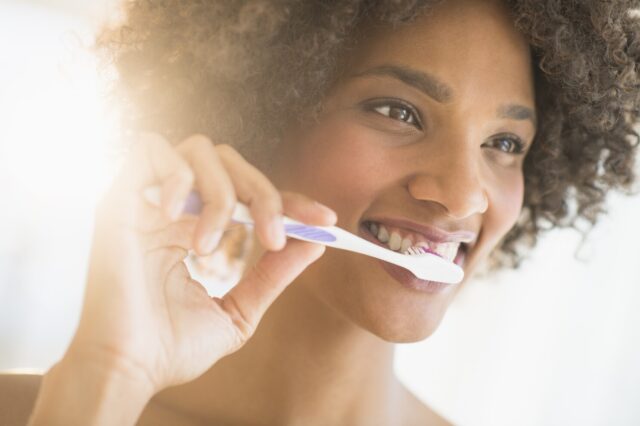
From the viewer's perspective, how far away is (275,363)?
4.14 feet

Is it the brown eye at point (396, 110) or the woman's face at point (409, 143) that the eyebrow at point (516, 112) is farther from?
the brown eye at point (396, 110)

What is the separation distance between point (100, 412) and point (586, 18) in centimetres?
93

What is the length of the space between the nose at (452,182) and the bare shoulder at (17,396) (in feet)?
2.36

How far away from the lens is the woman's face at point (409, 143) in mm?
1088

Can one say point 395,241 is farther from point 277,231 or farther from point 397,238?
point 277,231

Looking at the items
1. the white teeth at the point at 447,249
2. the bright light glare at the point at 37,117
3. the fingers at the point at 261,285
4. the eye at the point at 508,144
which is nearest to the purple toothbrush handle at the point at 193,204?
the fingers at the point at 261,285

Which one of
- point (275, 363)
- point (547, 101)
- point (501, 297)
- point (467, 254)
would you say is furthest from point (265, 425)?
point (501, 297)

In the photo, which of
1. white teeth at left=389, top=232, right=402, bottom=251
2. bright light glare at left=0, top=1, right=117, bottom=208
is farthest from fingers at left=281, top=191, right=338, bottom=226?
bright light glare at left=0, top=1, right=117, bottom=208

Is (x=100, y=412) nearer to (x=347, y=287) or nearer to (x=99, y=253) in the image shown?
(x=99, y=253)

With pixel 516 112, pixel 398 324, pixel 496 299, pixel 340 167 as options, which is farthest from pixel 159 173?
pixel 496 299

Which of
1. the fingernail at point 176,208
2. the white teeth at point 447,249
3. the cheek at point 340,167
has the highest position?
the cheek at point 340,167

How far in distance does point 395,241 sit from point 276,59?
1.07 feet

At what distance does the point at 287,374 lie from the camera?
49.4 inches

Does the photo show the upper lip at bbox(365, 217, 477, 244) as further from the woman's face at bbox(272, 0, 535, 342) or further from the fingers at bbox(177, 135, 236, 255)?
the fingers at bbox(177, 135, 236, 255)
